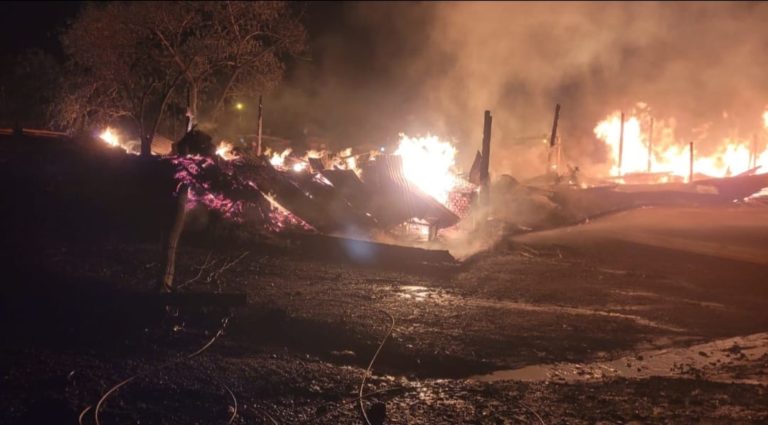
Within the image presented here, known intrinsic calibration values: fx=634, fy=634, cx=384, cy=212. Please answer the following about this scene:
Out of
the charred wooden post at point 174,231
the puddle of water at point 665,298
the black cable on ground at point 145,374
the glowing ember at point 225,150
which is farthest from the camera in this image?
the glowing ember at point 225,150

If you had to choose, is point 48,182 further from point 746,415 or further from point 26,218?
point 746,415

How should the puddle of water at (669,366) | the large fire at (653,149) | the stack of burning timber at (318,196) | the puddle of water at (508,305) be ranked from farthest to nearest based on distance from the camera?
the large fire at (653,149) → the stack of burning timber at (318,196) → the puddle of water at (508,305) → the puddle of water at (669,366)

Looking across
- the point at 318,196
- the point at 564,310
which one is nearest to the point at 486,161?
the point at 318,196

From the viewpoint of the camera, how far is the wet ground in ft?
18.9

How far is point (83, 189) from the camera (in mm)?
Result: 14617

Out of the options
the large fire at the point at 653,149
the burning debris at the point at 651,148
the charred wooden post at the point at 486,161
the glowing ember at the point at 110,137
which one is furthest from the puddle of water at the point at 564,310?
the large fire at the point at 653,149

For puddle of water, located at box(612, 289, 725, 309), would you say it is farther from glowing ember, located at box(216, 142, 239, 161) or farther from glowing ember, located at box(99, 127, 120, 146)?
glowing ember, located at box(99, 127, 120, 146)

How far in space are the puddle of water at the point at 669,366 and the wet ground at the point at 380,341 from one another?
0.11ft

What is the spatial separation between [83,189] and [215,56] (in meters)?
11.6

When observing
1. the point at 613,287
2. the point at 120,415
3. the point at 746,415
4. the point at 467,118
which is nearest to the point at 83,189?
the point at 120,415

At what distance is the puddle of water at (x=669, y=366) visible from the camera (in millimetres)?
6848

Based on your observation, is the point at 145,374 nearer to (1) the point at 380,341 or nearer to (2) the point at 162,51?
(1) the point at 380,341

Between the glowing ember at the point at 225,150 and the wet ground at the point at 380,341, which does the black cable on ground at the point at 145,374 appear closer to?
the wet ground at the point at 380,341

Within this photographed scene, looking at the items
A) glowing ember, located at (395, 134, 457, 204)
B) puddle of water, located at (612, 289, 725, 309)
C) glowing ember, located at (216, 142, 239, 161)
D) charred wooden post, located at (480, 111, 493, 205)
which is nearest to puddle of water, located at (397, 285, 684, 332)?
puddle of water, located at (612, 289, 725, 309)
